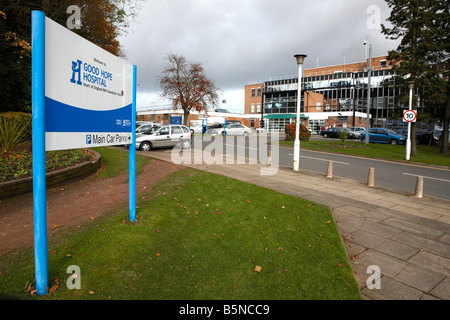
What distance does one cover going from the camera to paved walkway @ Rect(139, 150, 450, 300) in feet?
12.1

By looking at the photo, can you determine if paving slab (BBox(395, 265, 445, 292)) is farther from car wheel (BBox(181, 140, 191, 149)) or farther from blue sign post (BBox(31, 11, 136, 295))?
car wheel (BBox(181, 140, 191, 149))

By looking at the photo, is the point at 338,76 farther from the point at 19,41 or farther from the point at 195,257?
the point at 195,257

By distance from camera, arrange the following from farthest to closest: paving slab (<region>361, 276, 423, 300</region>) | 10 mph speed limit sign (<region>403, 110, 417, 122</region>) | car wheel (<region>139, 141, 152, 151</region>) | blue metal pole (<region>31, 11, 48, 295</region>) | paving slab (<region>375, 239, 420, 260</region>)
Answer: car wheel (<region>139, 141, 152, 151</region>), 10 mph speed limit sign (<region>403, 110, 417, 122</region>), paving slab (<region>375, 239, 420, 260</region>), paving slab (<region>361, 276, 423, 300</region>), blue metal pole (<region>31, 11, 48, 295</region>)

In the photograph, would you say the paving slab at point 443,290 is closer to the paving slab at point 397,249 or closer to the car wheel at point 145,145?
the paving slab at point 397,249

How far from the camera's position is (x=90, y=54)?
11.3ft

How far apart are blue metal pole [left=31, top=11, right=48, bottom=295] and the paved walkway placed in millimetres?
3638

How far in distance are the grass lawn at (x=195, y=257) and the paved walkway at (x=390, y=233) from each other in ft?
1.36

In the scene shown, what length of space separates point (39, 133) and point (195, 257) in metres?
2.39

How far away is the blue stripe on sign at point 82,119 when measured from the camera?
2799 millimetres

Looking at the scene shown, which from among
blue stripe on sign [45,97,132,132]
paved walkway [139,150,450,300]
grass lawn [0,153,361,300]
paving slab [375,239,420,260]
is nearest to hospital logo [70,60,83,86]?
blue stripe on sign [45,97,132,132]

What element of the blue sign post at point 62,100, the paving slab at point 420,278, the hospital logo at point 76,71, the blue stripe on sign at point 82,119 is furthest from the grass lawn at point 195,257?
the hospital logo at point 76,71

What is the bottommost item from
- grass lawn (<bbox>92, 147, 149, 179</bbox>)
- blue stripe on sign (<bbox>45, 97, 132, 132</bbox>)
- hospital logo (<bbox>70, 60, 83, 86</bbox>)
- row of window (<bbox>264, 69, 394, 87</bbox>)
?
grass lawn (<bbox>92, 147, 149, 179</bbox>)

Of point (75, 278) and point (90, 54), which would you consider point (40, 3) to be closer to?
point (90, 54)
